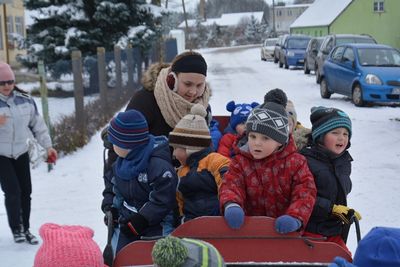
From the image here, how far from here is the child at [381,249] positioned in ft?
6.73

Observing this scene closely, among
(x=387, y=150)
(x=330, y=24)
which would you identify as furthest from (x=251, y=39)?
(x=387, y=150)

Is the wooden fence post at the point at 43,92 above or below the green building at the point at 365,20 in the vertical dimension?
below

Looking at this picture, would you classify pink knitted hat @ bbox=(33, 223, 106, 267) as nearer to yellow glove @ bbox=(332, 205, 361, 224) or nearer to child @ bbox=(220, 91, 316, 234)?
child @ bbox=(220, 91, 316, 234)

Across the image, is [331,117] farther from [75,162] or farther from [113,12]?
[113,12]

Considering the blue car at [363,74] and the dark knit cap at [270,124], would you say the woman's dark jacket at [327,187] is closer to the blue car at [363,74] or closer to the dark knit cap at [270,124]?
the dark knit cap at [270,124]

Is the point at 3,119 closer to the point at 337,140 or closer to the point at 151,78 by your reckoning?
the point at 151,78

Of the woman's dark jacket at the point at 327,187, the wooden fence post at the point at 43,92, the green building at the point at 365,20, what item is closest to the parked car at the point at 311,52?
the wooden fence post at the point at 43,92

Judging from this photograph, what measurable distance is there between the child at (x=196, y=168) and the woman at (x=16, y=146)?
2378 millimetres

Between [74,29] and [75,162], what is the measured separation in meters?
9.47

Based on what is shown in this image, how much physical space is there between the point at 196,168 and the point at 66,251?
1.25 metres

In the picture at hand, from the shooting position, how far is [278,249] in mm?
2895

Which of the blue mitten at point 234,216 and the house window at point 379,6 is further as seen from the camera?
the house window at point 379,6

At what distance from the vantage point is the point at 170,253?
2104 mm

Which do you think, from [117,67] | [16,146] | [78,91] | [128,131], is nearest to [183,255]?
[128,131]
